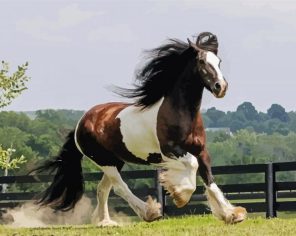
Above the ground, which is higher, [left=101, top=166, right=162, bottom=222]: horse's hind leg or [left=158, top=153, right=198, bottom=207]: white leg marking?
[left=158, top=153, right=198, bottom=207]: white leg marking

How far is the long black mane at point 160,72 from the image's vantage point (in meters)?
11.1

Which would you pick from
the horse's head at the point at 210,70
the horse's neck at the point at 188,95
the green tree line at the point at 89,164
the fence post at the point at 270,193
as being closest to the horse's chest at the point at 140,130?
the horse's neck at the point at 188,95

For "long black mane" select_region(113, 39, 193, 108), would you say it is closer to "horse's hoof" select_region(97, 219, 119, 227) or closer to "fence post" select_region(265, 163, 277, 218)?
"horse's hoof" select_region(97, 219, 119, 227)

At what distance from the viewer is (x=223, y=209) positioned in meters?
10.4

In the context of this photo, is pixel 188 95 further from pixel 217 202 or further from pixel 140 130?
pixel 217 202

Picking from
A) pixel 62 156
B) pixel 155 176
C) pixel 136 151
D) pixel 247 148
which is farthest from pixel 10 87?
pixel 247 148

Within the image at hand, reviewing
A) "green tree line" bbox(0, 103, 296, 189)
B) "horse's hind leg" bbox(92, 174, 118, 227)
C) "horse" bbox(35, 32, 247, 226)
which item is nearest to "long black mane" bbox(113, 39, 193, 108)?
"horse" bbox(35, 32, 247, 226)

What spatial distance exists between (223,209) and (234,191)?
532 cm

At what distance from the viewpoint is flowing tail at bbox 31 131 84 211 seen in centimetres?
1316

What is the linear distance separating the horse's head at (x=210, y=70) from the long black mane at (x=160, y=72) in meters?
0.24

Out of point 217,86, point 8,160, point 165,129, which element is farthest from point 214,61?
point 8,160

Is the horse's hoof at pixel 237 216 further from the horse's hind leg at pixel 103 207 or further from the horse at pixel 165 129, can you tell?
the horse's hind leg at pixel 103 207

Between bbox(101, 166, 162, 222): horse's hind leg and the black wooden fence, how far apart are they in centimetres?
318

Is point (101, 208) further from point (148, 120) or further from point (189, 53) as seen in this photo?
point (189, 53)
